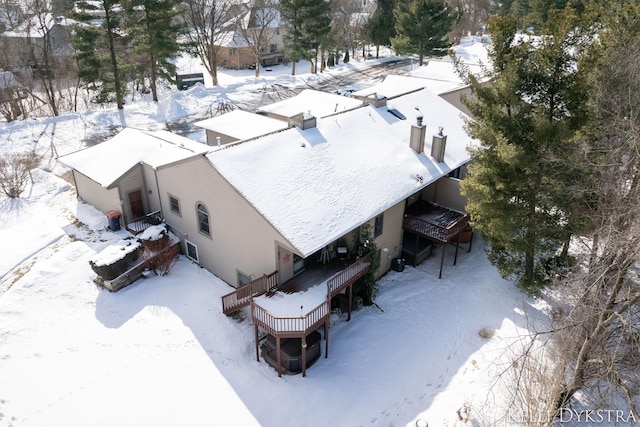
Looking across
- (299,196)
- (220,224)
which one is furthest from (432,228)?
(220,224)

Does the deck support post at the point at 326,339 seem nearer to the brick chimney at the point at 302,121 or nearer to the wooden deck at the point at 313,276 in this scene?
the wooden deck at the point at 313,276

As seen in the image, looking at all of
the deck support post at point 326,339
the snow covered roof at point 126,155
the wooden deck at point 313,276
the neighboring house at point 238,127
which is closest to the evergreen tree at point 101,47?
the neighboring house at point 238,127

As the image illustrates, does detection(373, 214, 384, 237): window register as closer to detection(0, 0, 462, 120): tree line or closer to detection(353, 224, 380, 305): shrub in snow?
detection(353, 224, 380, 305): shrub in snow

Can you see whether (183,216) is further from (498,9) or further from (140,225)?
(498,9)

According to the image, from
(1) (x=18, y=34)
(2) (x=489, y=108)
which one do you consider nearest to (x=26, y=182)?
(2) (x=489, y=108)

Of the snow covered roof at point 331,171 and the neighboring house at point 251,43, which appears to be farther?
the neighboring house at point 251,43

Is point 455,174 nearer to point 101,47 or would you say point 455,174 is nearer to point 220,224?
point 220,224
